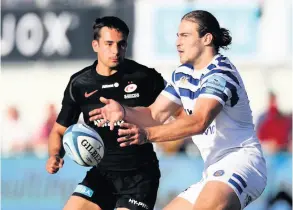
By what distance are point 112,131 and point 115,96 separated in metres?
0.35

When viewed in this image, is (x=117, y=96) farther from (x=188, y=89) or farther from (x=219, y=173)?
(x=219, y=173)

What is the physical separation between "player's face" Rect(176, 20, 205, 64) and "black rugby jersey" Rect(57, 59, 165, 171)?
113 centimetres

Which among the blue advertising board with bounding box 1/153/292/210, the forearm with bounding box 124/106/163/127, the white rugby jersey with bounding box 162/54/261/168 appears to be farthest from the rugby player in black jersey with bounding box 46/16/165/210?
the blue advertising board with bounding box 1/153/292/210

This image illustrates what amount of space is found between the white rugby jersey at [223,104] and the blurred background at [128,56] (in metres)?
5.28

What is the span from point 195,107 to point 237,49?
37.3 ft

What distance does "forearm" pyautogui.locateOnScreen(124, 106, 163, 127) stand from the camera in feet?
23.2

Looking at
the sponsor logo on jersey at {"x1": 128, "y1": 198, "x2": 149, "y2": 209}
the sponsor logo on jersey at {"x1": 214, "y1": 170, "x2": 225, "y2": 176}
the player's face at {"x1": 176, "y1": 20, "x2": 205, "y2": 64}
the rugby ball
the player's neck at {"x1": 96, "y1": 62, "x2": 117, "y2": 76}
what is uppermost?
the player's face at {"x1": 176, "y1": 20, "x2": 205, "y2": 64}

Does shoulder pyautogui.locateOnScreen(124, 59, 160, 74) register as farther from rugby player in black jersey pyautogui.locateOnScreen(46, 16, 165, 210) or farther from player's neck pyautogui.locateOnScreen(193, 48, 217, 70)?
player's neck pyautogui.locateOnScreen(193, 48, 217, 70)

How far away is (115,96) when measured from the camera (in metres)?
7.98

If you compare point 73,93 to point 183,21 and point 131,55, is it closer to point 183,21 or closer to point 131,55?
point 183,21

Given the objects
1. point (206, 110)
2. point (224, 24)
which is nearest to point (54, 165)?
point (206, 110)

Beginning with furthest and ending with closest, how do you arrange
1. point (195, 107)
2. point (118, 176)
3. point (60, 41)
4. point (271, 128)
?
point (60, 41) → point (271, 128) → point (118, 176) → point (195, 107)

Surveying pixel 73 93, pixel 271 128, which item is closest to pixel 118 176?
pixel 73 93

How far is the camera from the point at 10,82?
20219 millimetres
